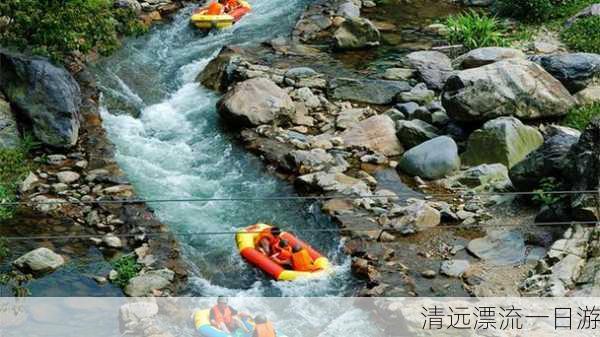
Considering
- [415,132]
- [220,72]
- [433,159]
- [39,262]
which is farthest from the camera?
[220,72]

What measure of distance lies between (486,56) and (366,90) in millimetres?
2330

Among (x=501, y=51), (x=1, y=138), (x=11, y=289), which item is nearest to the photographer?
(x=11, y=289)

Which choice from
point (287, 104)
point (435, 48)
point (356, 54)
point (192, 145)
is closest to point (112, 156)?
point (192, 145)

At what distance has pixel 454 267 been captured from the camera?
993 centimetres

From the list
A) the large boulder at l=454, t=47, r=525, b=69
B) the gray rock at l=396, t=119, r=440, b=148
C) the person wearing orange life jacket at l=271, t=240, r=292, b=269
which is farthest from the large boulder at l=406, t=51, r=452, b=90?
the person wearing orange life jacket at l=271, t=240, r=292, b=269

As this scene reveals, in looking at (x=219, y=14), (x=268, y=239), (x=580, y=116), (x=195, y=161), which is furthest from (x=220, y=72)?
(x=580, y=116)

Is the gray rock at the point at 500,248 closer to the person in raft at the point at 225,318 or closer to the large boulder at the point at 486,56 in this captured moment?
the person in raft at the point at 225,318

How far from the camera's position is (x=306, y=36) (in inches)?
708

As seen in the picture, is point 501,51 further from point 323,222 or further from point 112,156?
point 112,156

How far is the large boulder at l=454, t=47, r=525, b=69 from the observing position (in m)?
14.7

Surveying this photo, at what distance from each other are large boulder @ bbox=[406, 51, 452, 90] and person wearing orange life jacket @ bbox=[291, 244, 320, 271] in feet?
19.8

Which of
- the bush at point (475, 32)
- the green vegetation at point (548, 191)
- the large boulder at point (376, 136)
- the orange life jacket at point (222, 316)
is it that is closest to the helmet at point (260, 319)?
the orange life jacket at point (222, 316)

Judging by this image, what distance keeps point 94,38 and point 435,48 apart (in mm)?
7287

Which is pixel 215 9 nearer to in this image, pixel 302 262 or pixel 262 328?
pixel 302 262
